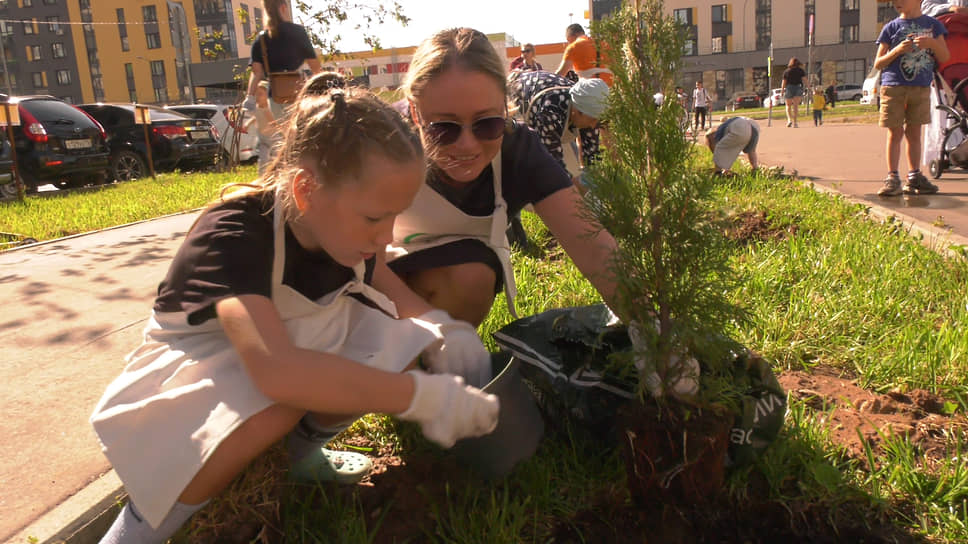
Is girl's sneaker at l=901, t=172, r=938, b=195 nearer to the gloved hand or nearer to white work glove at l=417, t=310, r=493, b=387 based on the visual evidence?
white work glove at l=417, t=310, r=493, b=387

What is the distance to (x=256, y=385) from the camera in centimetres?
145

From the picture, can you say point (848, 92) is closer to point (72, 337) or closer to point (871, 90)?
point (871, 90)

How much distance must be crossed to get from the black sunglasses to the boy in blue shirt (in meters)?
4.87

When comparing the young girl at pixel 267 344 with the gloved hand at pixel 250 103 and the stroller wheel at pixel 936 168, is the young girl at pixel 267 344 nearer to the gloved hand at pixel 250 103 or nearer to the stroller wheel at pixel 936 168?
the gloved hand at pixel 250 103

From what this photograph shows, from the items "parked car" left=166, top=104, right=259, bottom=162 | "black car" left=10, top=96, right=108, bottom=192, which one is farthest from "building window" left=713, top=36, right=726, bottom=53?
"black car" left=10, top=96, right=108, bottom=192

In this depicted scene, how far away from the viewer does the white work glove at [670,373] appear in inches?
56.5

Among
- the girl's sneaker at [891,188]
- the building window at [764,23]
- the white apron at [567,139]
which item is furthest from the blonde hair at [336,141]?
the building window at [764,23]

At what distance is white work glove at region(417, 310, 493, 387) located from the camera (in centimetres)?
182

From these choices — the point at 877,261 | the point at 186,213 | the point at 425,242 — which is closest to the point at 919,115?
the point at 877,261

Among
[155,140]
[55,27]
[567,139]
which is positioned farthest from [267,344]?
[55,27]

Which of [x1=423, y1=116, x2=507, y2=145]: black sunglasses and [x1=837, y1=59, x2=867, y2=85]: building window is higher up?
[x1=837, y1=59, x2=867, y2=85]: building window

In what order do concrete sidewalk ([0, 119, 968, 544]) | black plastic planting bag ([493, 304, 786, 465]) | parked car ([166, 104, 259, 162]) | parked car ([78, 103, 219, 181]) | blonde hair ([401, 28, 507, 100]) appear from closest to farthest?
black plastic planting bag ([493, 304, 786, 465]) → concrete sidewalk ([0, 119, 968, 544]) → blonde hair ([401, 28, 507, 100]) → parked car ([78, 103, 219, 181]) → parked car ([166, 104, 259, 162])

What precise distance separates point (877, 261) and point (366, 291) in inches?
101

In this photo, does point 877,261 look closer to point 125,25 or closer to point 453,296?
point 453,296
